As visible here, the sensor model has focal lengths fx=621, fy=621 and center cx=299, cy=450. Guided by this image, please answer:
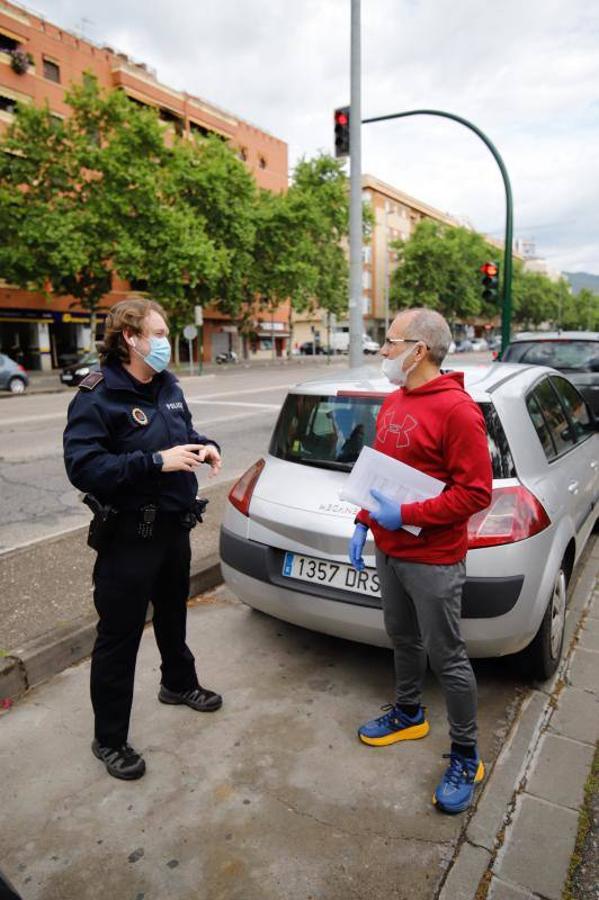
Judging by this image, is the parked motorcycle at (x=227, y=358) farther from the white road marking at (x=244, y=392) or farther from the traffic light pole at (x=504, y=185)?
the traffic light pole at (x=504, y=185)

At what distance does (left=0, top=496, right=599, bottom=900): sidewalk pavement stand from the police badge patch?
140 centimetres

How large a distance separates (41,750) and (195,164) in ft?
110

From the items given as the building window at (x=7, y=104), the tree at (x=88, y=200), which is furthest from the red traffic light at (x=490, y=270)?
the building window at (x=7, y=104)

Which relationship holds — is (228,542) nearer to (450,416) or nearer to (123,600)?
(123,600)

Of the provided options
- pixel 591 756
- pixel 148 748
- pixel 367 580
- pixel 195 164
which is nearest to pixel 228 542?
pixel 367 580

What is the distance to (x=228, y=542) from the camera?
11.0 ft

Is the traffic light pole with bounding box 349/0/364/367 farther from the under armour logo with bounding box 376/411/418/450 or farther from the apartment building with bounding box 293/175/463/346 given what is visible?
the apartment building with bounding box 293/175/463/346

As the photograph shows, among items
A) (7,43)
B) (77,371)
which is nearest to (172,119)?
(7,43)

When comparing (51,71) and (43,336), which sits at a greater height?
(51,71)

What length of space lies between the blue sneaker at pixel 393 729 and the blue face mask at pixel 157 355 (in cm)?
176

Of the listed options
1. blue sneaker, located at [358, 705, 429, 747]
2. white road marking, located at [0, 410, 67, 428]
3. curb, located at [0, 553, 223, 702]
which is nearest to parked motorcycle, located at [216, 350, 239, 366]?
white road marking, located at [0, 410, 67, 428]

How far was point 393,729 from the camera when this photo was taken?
269cm

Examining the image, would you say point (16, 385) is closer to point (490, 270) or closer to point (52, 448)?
point (52, 448)

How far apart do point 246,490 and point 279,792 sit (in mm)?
1521
